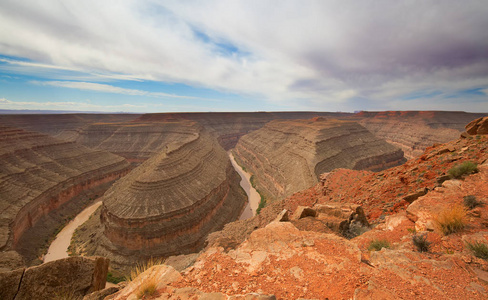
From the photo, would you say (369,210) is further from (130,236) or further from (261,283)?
(130,236)

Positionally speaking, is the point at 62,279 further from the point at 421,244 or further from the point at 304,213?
the point at 421,244

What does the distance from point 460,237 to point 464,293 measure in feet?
8.43

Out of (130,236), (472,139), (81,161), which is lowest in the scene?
(130,236)

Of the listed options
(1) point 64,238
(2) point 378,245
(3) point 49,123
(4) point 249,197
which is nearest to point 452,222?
(2) point 378,245

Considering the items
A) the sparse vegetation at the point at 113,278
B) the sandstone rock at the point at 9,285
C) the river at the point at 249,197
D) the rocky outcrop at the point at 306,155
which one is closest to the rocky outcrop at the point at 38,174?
the sparse vegetation at the point at 113,278

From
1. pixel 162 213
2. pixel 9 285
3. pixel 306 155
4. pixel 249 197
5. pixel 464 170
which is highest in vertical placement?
pixel 464 170

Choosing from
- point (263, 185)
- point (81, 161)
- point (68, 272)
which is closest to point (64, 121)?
point (81, 161)

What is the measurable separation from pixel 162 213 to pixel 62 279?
1732cm

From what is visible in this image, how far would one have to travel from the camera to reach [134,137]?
67.5m

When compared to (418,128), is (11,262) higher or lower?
lower

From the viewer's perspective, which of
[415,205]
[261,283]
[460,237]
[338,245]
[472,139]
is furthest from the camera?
[472,139]

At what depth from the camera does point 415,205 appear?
8.46 meters

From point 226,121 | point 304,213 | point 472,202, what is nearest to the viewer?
point 472,202

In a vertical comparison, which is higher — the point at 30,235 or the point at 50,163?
the point at 50,163
